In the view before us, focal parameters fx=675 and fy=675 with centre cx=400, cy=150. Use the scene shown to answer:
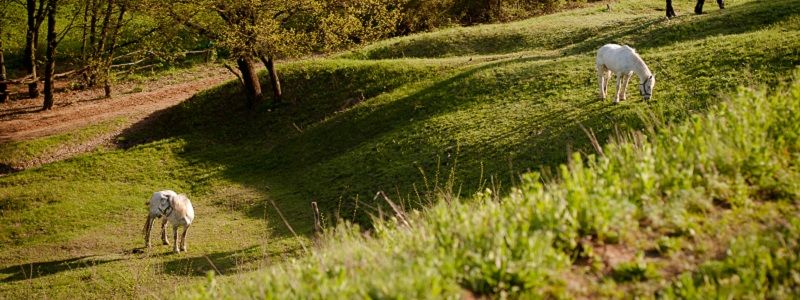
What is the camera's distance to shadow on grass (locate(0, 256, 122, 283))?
18.8m

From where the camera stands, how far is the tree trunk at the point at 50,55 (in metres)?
36.0

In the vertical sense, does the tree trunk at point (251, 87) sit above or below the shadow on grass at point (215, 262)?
above

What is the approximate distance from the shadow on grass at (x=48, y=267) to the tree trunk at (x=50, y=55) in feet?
66.0

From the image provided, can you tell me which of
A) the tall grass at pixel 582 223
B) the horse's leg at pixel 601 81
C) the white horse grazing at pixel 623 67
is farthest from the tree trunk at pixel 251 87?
the tall grass at pixel 582 223

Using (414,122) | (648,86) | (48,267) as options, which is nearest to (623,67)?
(648,86)

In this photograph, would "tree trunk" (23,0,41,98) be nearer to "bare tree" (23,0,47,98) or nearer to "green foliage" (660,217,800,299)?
"bare tree" (23,0,47,98)

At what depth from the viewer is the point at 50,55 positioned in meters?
36.8

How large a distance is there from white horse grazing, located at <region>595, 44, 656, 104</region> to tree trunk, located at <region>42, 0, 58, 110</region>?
96.1ft

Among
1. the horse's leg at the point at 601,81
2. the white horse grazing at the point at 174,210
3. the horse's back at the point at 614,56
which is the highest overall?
the horse's back at the point at 614,56

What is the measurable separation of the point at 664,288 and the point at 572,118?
14755 millimetres

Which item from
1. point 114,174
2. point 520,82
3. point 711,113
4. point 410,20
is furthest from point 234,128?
point 711,113

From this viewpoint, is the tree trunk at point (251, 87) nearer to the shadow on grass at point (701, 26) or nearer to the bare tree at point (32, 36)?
the bare tree at point (32, 36)

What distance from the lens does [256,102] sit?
33.3 m

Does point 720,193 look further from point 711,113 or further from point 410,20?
point 410,20
